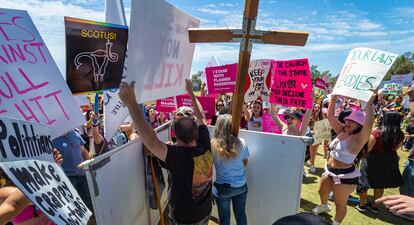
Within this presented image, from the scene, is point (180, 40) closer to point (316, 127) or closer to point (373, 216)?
point (316, 127)

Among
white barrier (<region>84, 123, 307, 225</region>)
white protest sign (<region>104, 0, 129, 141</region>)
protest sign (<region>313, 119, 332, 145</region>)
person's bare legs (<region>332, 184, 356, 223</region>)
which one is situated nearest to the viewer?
white barrier (<region>84, 123, 307, 225</region>)

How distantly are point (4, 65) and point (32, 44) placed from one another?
25 centimetres

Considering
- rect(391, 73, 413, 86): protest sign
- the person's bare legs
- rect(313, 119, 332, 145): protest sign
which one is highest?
rect(391, 73, 413, 86): protest sign

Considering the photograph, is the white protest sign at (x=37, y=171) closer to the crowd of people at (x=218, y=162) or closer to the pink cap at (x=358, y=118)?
the crowd of people at (x=218, y=162)

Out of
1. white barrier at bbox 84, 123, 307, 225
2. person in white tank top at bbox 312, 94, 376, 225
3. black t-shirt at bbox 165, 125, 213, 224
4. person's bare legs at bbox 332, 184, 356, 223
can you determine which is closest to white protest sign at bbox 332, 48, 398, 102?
person in white tank top at bbox 312, 94, 376, 225

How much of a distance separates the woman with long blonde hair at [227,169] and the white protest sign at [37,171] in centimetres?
178

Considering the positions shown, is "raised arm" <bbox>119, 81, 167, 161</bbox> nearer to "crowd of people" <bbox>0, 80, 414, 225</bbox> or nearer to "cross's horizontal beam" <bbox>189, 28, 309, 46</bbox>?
"crowd of people" <bbox>0, 80, 414, 225</bbox>

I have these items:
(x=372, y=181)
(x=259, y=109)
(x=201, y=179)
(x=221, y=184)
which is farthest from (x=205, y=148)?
(x=372, y=181)

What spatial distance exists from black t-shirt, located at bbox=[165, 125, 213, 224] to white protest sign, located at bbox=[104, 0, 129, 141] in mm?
774

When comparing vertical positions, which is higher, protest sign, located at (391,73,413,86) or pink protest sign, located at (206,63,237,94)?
protest sign, located at (391,73,413,86)

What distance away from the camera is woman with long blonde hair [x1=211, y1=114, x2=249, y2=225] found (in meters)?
2.96

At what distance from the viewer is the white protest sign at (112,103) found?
8.51ft

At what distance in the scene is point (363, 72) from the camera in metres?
3.14

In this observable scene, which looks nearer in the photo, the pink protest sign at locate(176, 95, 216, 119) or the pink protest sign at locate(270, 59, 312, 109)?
the pink protest sign at locate(270, 59, 312, 109)
